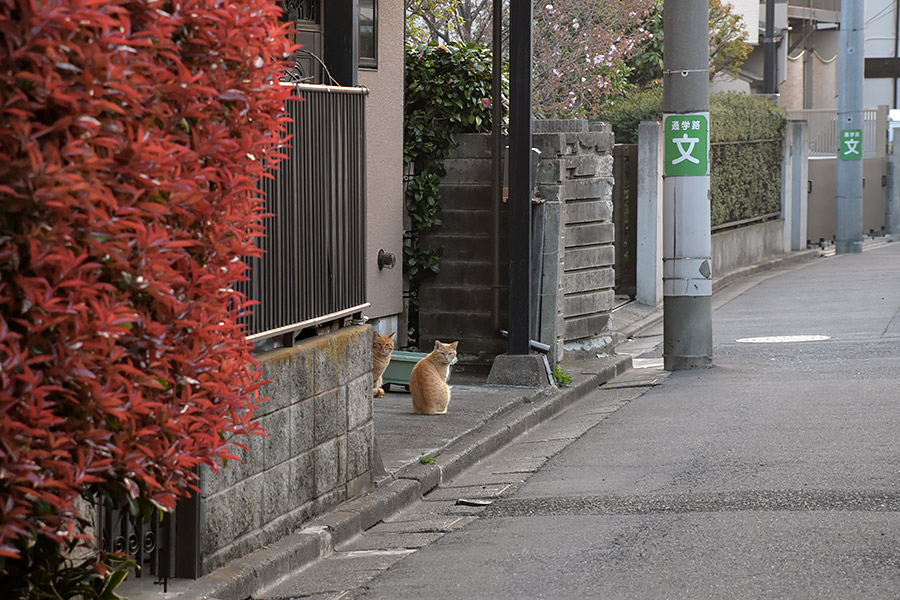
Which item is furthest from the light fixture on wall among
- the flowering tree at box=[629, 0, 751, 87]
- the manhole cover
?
the flowering tree at box=[629, 0, 751, 87]

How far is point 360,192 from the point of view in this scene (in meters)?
7.54

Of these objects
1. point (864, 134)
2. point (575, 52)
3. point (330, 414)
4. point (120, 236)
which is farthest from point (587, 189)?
point (864, 134)

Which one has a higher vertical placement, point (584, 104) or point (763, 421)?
point (584, 104)

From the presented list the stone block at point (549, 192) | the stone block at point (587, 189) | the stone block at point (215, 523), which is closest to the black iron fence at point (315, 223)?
the stone block at point (215, 523)

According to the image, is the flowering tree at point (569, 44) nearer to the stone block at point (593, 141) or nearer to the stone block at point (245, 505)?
the stone block at point (593, 141)

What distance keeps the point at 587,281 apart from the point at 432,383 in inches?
148

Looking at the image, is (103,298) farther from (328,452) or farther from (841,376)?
(841,376)

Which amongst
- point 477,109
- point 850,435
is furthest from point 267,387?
point 477,109

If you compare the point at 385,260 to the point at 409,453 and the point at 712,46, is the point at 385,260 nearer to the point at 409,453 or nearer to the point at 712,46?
the point at 409,453

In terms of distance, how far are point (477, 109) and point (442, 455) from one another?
15.6 ft

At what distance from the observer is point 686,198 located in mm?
13062

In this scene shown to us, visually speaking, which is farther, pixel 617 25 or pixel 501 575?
pixel 617 25

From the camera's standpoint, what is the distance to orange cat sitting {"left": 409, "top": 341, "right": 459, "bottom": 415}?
9.77m

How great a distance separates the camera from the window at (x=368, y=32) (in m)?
11.8
